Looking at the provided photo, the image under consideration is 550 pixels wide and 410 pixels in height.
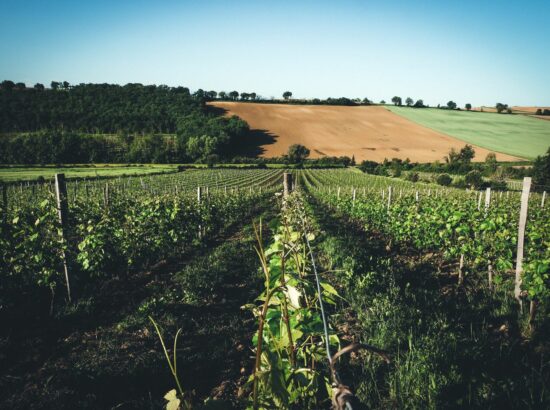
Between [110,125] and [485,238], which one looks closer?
[485,238]

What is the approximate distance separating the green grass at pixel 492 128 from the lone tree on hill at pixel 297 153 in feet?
131

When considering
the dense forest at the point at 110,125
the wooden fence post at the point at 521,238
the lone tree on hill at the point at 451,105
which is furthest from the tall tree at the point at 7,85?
the lone tree on hill at the point at 451,105

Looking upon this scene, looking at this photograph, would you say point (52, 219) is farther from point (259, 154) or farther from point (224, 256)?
point (259, 154)

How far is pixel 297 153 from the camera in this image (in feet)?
242

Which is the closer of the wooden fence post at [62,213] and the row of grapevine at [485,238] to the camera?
the row of grapevine at [485,238]

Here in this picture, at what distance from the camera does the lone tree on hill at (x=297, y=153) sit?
238 feet

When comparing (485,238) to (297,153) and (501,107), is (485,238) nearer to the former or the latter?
(297,153)

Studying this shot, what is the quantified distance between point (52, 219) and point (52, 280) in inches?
49.2

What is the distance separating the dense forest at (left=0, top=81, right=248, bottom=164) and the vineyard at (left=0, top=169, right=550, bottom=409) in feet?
221

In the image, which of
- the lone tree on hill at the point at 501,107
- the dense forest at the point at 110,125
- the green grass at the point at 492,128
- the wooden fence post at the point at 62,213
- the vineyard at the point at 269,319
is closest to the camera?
the vineyard at the point at 269,319

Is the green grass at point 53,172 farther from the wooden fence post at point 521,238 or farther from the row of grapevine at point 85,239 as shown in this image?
the wooden fence post at point 521,238

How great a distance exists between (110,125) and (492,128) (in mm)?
111674

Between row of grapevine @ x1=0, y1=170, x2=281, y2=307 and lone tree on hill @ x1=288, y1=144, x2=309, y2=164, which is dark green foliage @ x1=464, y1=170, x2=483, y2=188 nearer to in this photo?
lone tree on hill @ x1=288, y1=144, x2=309, y2=164

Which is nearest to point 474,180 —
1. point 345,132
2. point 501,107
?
point 345,132
